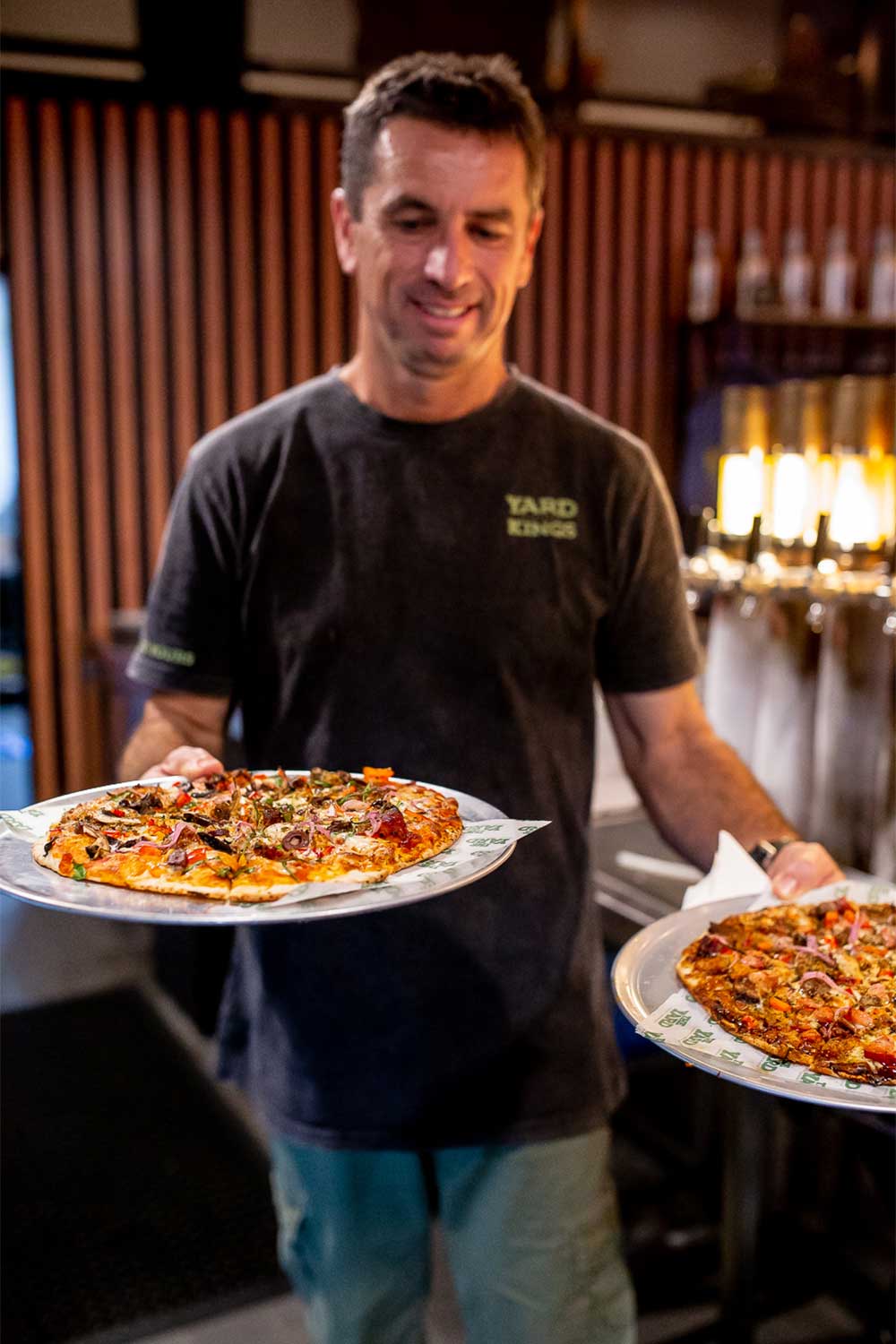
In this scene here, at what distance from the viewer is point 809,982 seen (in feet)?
4.01

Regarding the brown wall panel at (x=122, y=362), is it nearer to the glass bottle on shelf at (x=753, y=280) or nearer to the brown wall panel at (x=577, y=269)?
the brown wall panel at (x=577, y=269)

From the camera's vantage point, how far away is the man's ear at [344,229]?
5.02ft

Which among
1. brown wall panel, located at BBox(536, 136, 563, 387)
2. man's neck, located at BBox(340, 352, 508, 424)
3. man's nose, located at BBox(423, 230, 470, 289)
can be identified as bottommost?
man's neck, located at BBox(340, 352, 508, 424)

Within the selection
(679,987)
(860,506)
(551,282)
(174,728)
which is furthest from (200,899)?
(551,282)

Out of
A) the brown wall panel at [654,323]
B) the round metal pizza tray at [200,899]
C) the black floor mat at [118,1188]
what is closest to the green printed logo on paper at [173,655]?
the round metal pizza tray at [200,899]

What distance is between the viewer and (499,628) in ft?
4.99

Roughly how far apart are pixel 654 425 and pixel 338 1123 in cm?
444

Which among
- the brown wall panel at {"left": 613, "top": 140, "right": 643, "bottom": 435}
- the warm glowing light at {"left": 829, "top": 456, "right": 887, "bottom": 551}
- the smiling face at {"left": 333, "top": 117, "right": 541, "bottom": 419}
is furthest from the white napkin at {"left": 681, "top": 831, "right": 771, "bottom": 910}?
the brown wall panel at {"left": 613, "top": 140, "right": 643, "bottom": 435}

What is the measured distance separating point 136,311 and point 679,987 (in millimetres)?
4180

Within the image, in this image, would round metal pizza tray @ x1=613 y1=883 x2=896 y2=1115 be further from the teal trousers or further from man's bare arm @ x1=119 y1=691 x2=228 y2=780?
man's bare arm @ x1=119 y1=691 x2=228 y2=780

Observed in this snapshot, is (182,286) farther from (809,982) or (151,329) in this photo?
(809,982)

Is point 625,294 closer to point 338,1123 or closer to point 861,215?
point 861,215

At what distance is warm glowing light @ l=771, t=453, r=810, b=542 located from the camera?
2279 mm

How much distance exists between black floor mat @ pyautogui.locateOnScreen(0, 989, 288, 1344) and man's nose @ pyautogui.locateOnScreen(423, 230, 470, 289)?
6.81 feet
